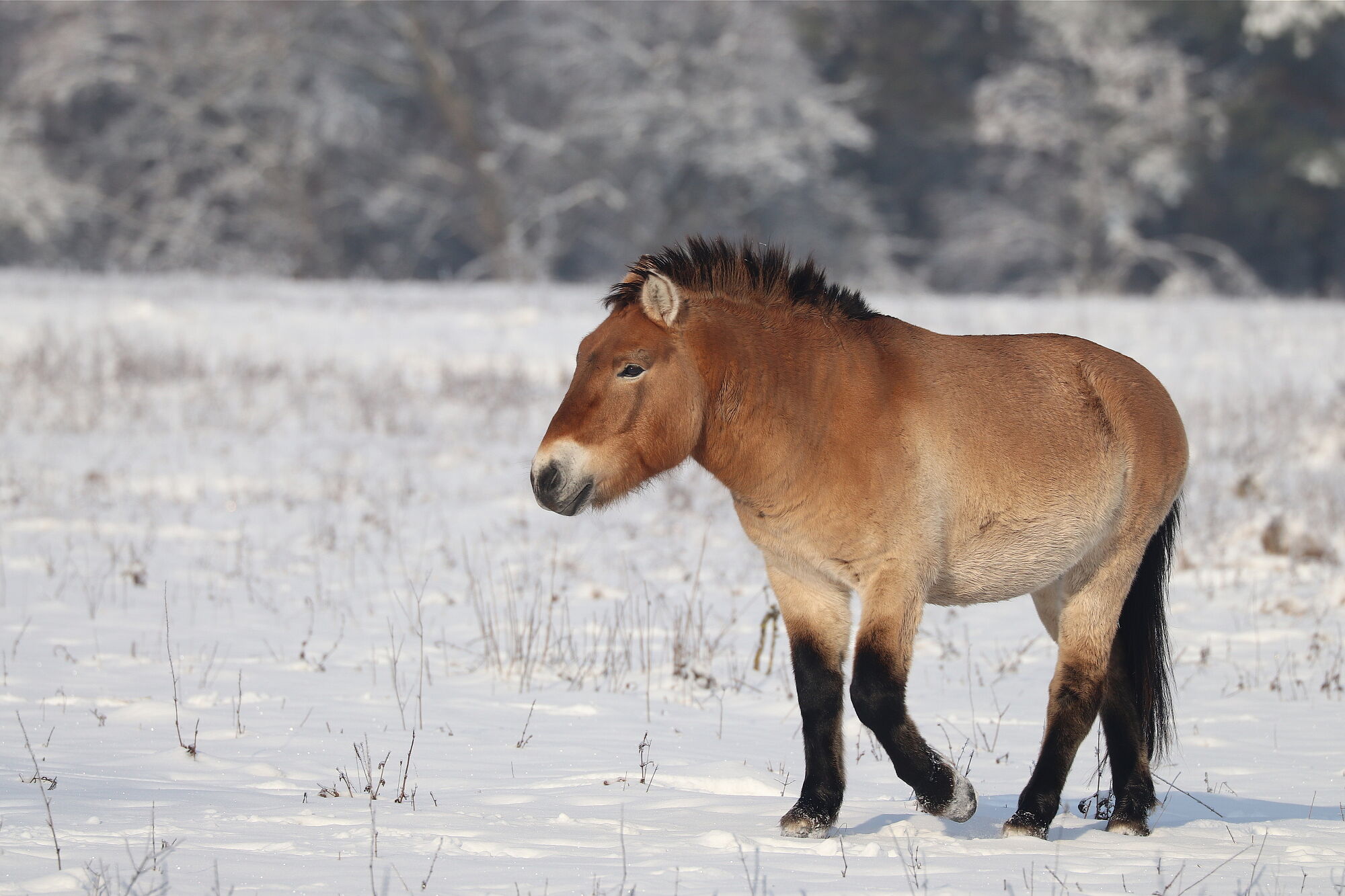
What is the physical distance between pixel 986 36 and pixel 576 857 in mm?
41467

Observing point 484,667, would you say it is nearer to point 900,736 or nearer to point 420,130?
point 900,736

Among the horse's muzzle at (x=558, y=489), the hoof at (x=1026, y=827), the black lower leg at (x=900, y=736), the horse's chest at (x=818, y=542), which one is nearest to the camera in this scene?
the horse's muzzle at (x=558, y=489)

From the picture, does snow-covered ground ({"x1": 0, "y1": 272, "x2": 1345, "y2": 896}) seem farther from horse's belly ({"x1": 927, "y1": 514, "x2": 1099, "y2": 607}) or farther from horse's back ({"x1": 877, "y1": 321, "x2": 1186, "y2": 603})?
horse's back ({"x1": 877, "y1": 321, "x2": 1186, "y2": 603})

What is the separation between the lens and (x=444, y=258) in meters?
41.5

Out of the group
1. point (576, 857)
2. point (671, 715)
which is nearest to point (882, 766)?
point (671, 715)

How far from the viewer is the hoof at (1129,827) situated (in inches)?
185

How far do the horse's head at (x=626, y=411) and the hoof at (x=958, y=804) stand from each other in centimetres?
133

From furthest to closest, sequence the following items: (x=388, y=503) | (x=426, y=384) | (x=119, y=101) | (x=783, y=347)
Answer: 1. (x=119, y=101)
2. (x=426, y=384)
3. (x=388, y=503)
4. (x=783, y=347)

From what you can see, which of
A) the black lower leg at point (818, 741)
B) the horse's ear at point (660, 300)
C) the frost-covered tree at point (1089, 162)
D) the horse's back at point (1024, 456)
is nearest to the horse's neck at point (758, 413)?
the horse's ear at point (660, 300)

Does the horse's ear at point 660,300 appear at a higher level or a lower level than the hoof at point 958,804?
higher

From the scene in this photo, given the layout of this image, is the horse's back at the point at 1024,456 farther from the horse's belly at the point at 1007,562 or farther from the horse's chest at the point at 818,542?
the horse's chest at the point at 818,542

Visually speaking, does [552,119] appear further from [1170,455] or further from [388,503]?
[1170,455]

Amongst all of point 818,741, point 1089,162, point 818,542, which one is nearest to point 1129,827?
point 818,741

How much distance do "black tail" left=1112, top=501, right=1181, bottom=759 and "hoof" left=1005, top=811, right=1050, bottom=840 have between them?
0.82m
